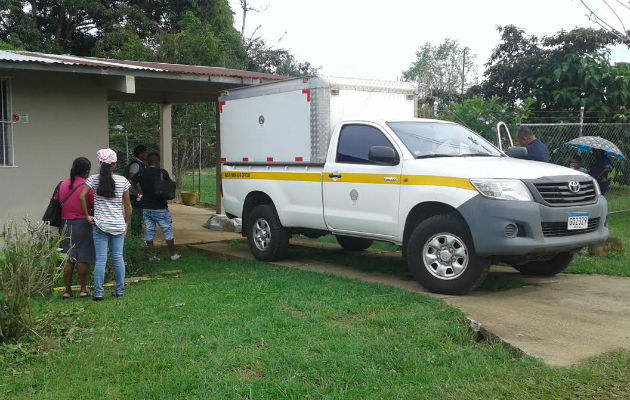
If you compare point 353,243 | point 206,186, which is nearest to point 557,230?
point 353,243

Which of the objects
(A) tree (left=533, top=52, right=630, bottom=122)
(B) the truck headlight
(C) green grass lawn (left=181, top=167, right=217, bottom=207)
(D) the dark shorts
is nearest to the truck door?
(B) the truck headlight

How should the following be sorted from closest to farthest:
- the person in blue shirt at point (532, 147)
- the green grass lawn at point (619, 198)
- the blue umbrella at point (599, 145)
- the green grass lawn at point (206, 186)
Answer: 1. the person in blue shirt at point (532, 147)
2. the blue umbrella at point (599, 145)
3. the green grass lawn at point (619, 198)
4. the green grass lawn at point (206, 186)

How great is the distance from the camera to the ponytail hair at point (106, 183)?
21.2ft

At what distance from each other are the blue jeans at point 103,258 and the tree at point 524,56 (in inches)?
629

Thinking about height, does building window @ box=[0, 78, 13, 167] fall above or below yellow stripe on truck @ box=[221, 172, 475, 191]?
above

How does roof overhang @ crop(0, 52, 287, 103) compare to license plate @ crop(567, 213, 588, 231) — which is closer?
license plate @ crop(567, 213, 588, 231)

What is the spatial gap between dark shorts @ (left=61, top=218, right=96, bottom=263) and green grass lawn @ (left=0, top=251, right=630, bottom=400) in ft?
2.34

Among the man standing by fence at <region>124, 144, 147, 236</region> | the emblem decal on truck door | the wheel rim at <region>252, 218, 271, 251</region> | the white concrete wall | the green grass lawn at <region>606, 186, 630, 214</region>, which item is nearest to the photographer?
the emblem decal on truck door

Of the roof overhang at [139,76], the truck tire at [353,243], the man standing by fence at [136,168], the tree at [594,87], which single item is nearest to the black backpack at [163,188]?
the man standing by fence at [136,168]

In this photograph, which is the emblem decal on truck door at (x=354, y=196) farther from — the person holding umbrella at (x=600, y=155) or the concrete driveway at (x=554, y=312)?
the person holding umbrella at (x=600, y=155)

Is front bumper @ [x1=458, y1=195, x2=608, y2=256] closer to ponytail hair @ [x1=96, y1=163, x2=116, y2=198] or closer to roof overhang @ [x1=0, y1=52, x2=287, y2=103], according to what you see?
ponytail hair @ [x1=96, y1=163, x2=116, y2=198]

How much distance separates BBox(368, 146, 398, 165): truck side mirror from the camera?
6918 millimetres

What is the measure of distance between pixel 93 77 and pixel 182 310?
5170 millimetres

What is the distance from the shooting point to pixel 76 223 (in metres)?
6.67
